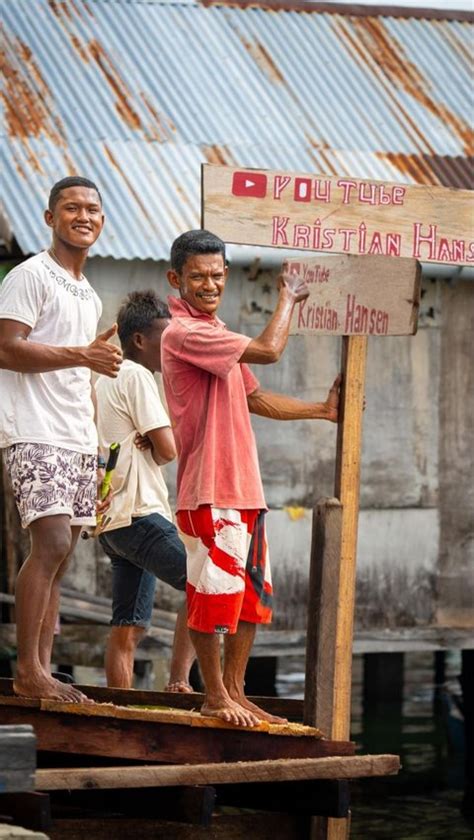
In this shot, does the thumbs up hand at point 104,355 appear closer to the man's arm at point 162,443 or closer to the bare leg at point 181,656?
the man's arm at point 162,443

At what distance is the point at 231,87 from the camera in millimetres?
13125

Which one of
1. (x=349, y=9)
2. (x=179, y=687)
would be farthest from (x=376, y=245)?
(x=349, y=9)

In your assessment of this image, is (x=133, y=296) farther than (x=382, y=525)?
No

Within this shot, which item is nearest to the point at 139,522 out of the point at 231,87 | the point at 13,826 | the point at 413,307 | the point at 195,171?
the point at 413,307

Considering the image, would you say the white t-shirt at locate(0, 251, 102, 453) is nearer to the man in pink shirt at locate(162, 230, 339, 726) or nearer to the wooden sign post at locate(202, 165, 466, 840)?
the man in pink shirt at locate(162, 230, 339, 726)

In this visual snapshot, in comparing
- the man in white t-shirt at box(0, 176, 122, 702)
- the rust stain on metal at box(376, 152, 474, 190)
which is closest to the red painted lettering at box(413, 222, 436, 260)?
the man in white t-shirt at box(0, 176, 122, 702)

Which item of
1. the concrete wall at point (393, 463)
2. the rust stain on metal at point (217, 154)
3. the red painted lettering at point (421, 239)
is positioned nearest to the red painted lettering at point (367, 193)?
the red painted lettering at point (421, 239)

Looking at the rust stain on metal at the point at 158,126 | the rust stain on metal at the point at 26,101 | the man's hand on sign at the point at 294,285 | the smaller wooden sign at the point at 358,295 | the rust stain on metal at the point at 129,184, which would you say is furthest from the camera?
the rust stain on metal at the point at 158,126

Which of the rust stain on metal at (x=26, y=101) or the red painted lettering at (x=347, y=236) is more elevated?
the rust stain on metal at (x=26, y=101)

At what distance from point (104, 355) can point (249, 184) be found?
3.47ft

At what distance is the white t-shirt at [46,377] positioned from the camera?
→ 5.96 metres

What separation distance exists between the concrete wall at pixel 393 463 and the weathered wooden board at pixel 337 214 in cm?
547

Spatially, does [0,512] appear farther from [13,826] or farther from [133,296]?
[13,826]

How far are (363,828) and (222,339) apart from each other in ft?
22.7
